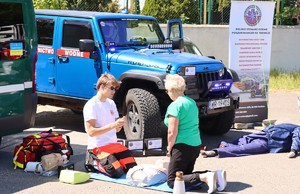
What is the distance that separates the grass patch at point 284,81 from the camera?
1495 centimetres

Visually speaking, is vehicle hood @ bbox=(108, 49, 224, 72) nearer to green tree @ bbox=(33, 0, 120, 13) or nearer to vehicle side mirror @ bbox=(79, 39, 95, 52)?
vehicle side mirror @ bbox=(79, 39, 95, 52)

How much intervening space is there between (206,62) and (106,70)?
1.66m

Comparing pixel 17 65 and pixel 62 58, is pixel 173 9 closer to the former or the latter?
pixel 62 58

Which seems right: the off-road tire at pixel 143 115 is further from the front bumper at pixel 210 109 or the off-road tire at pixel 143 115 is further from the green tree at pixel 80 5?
the green tree at pixel 80 5

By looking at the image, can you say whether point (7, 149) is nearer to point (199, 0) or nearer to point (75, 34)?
point (75, 34)

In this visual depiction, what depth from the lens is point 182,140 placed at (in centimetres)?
A: 588

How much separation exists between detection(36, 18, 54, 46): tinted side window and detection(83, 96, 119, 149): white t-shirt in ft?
10.7

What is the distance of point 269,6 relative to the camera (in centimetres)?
1012

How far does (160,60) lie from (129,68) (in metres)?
0.56

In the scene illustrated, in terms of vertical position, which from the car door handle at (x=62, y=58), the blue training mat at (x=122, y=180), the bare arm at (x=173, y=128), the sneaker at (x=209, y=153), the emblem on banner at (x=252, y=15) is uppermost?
the emblem on banner at (x=252, y=15)


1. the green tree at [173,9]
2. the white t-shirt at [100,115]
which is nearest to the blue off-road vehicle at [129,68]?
the white t-shirt at [100,115]

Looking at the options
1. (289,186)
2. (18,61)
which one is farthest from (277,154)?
(18,61)

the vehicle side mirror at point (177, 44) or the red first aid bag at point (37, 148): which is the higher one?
the vehicle side mirror at point (177, 44)

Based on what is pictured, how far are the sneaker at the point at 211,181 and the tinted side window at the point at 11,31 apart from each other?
305 centimetres
